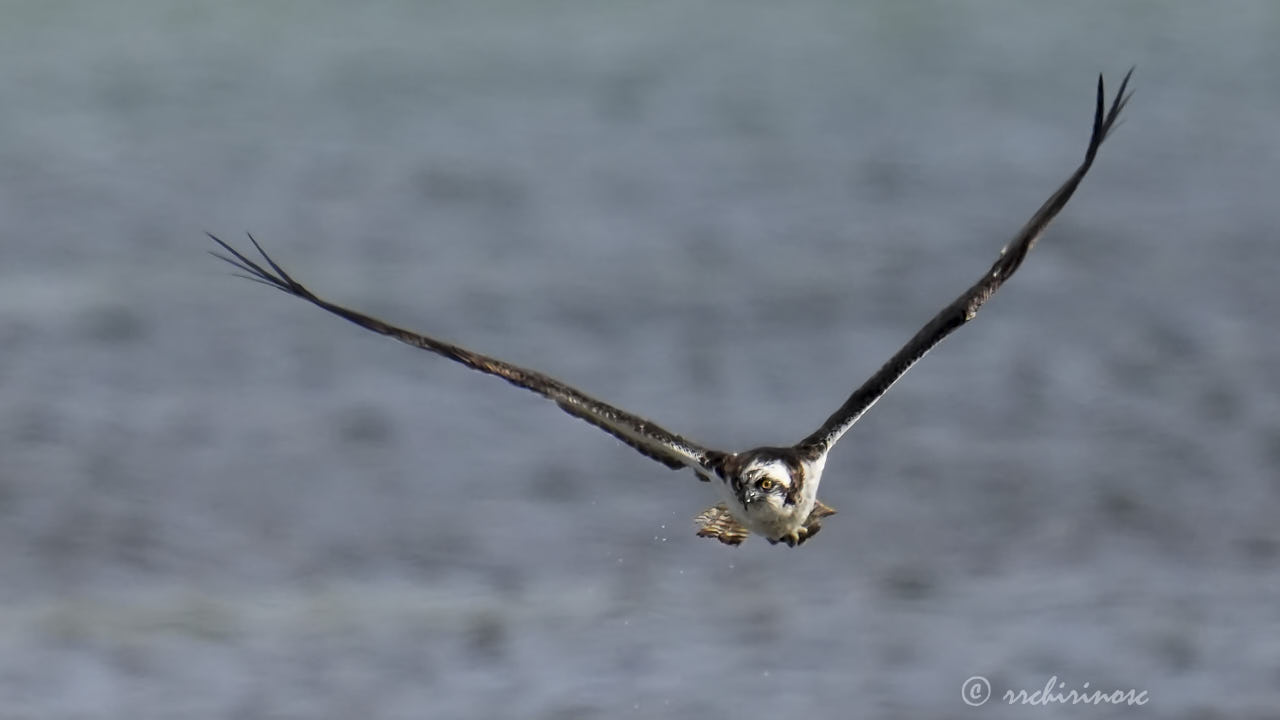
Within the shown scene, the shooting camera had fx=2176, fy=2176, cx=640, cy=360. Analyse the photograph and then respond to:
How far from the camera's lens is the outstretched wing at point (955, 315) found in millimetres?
12617

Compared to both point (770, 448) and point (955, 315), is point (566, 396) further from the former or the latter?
point (955, 315)

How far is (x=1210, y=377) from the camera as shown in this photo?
20.5m

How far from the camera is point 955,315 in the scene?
41.5 ft

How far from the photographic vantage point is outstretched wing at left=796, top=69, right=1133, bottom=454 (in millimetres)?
12617

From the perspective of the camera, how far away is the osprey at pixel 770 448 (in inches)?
497

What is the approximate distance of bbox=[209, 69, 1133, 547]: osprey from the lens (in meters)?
12.6

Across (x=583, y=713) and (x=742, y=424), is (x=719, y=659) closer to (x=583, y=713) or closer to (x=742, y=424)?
(x=583, y=713)

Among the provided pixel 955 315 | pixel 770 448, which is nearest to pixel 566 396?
pixel 770 448

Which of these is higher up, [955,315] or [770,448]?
[955,315]

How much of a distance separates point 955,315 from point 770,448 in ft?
4.37

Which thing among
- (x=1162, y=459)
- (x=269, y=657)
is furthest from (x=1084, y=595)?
(x=269, y=657)

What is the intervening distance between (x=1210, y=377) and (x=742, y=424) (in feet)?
15.1

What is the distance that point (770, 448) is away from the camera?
12828mm

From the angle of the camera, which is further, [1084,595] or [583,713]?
[1084,595]
